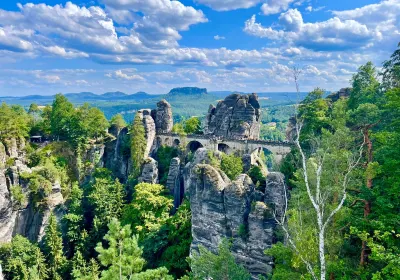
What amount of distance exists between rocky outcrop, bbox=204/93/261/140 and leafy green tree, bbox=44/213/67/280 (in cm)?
3237

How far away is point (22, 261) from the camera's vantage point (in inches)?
1448

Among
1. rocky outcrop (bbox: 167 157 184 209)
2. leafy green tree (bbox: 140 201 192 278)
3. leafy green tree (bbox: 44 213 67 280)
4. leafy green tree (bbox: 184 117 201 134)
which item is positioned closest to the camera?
leafy green tree (bbox: 140 201 192 278)

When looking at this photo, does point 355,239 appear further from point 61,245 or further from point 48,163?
point 48,163

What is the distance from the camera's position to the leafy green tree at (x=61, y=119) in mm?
57281

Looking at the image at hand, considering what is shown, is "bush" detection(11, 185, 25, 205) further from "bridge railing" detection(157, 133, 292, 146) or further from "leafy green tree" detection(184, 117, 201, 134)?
"leafy green tree" detection(184, 117, 201, 134)

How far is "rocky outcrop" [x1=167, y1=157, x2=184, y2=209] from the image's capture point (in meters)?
45.6

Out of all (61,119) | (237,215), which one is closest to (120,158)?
(61,119)

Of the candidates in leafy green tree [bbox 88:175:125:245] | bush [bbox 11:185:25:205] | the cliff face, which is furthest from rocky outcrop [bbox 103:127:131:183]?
bush [bbox 11:185:25:205]

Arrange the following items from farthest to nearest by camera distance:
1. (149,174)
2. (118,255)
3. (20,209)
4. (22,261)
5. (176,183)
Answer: (149,174)
(176,183)
(20,209)
(22,261)
(118,255)

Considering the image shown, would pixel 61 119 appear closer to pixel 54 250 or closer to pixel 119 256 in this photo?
pixel 54 250

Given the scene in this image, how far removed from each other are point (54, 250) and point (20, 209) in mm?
9574

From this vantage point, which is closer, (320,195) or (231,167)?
(320,195)

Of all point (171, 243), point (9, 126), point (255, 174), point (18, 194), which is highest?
point (9, 126)

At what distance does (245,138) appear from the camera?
5619 centimetres
